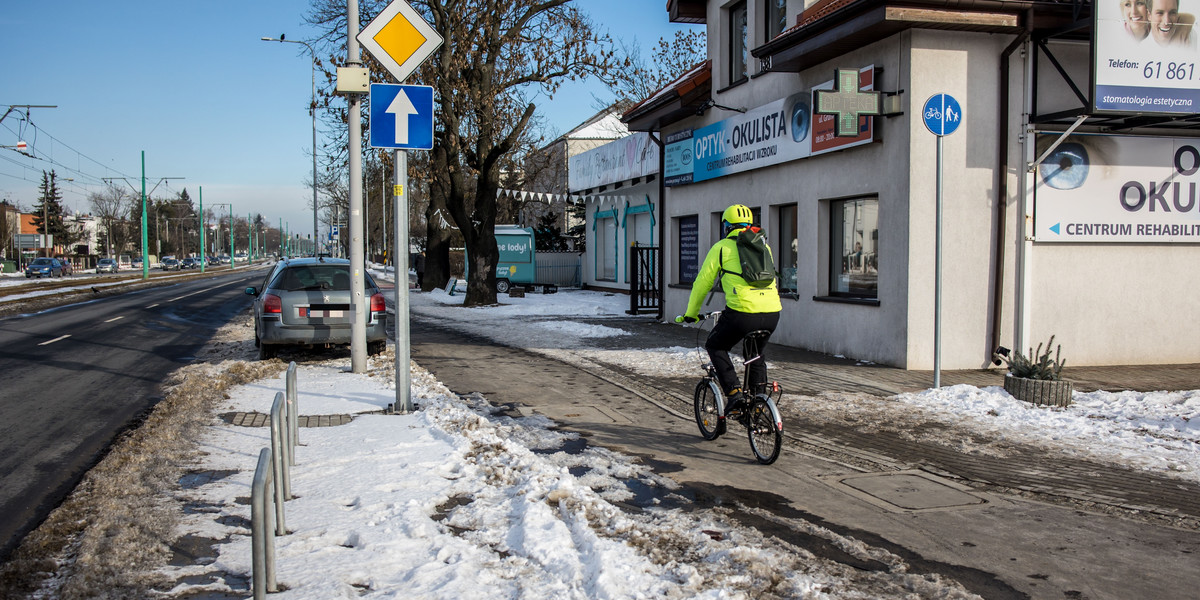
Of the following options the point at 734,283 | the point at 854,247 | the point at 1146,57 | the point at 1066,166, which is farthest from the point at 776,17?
the point at 734,283

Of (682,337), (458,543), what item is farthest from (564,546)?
(682,337)

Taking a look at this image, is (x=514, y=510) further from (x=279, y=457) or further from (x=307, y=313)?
(x=307, y=313)

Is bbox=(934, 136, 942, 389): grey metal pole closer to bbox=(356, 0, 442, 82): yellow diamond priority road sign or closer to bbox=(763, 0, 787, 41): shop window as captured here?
bbox=(356, 0, 442, 82): yellow diamond priority road sign

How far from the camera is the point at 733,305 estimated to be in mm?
Answer: 6488

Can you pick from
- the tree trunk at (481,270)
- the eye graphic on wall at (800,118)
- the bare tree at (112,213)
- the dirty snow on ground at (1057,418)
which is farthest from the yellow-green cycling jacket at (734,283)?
the bare tree at (112,213)

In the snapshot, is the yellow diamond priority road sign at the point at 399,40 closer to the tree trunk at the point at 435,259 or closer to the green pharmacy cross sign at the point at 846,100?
the green pharmacy cross sign at the point at 846,100

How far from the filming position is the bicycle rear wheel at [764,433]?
242 inches

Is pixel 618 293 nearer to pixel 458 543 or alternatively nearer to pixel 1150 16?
pixel 1150 16

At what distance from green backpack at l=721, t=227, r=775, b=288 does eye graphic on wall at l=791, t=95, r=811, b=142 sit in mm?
7016

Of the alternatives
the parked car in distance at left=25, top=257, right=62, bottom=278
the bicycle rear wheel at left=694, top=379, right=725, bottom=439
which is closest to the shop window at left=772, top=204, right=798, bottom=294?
the bicycle rear wheel at left=694, top=379, right=725, bottom=439

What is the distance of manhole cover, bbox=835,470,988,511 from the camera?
17.5 feet

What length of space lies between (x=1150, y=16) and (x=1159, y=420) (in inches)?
203

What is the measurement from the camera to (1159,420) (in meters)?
7.61

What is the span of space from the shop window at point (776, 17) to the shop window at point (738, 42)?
696 mm
